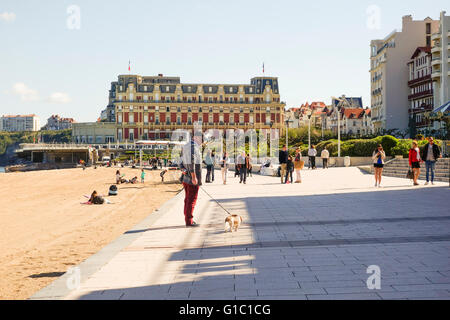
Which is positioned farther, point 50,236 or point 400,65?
point 400,65

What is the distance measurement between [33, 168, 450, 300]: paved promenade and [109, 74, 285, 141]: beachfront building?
91642 mm

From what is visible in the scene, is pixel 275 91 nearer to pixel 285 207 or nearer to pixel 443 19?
pixel 443 19

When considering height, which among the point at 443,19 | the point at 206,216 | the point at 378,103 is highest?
the point at 443,19

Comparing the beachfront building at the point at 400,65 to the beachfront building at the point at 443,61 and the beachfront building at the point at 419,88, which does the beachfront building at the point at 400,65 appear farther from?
the beachfront building at the point at 443,61

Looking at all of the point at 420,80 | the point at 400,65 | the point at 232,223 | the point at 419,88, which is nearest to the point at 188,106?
Result: the point at 400,65

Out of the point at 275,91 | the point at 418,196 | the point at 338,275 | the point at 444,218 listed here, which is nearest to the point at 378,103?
the point at 275,91

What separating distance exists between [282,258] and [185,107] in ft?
322

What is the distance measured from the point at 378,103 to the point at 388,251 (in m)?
66.7

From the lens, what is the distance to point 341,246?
652 cm

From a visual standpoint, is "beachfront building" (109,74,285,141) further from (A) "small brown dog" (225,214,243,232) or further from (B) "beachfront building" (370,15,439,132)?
(A) "small brown dog" (225,214,243,232)

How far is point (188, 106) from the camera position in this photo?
10269 centimetres

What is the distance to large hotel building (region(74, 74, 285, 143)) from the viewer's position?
10081cm

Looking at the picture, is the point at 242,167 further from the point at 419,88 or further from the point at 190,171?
the point at 419,88

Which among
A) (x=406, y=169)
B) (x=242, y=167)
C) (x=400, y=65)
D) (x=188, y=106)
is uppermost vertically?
(x=400, y=65)
